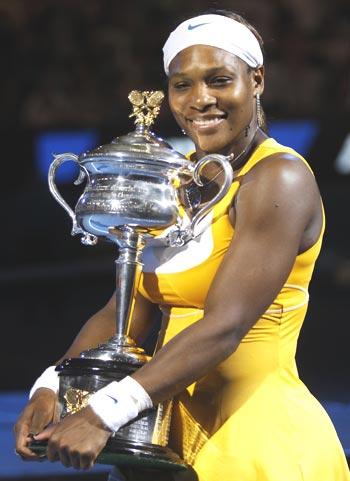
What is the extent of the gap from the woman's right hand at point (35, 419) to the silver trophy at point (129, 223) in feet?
0.26

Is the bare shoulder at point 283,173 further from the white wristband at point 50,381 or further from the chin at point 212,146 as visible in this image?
the white wristband at point 50,381

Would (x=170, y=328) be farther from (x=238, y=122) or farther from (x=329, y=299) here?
(x=329, y=299)

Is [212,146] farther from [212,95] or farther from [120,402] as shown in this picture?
[120,402]

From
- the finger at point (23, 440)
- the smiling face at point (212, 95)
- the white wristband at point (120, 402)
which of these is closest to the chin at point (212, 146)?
A: the smiling face at point (212, 95)

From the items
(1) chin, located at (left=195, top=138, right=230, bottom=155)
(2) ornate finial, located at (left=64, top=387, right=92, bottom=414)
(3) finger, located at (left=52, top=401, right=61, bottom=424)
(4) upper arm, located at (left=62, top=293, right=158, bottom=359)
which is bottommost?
(3) finger, located at (left=52, top=401, right=61, bottom=424)

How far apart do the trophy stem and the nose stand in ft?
0.82

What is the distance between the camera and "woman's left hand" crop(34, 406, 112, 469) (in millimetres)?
2115

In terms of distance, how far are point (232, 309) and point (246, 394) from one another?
212 mm

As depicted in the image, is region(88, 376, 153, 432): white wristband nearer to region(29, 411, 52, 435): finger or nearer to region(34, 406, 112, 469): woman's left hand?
region(34, 406, 112, 469): woman's left hand

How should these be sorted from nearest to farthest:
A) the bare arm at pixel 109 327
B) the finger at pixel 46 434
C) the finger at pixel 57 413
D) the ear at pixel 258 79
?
1. the finger at pixel 46 434
2. the finger at pixel 57 413
3. the ear at pixel 258 79
4. the bare arm at pixel 109 327

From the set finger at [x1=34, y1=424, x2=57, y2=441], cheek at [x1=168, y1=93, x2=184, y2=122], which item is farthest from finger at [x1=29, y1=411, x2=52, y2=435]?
cheek at [x1=168, y1=93, x2=184, y2=122]

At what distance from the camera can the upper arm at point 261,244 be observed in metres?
2.21

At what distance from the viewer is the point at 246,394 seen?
234 centimetres

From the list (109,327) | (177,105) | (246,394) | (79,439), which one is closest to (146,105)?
(177,105)
